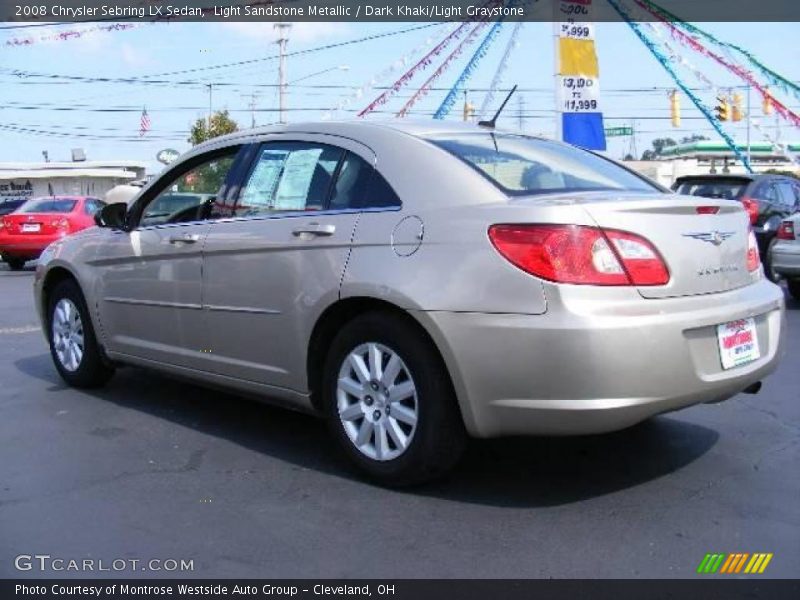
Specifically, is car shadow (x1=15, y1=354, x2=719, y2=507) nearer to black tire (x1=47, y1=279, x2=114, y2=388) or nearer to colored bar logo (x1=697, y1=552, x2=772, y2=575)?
black tire (x1=47, y1=279, x2=114, y2=388)

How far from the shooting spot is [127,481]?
3945 mm

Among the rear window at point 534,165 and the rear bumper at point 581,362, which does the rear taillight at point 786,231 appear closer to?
the rear window at point 534,165

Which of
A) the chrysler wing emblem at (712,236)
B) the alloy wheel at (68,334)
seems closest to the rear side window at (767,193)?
the chrysler wing emblem at (712,236)

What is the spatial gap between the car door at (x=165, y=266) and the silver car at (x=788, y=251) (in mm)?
6893

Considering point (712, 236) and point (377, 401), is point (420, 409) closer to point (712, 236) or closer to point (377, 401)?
point (377, 401)

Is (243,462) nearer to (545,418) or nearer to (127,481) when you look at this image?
(127,481)

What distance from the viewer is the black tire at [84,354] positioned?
559cm

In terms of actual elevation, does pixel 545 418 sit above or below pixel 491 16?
below

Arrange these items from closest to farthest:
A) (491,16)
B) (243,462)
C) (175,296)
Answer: (243,462), (175,296), (491,16)

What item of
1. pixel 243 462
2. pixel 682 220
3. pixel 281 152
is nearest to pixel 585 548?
pixel 682 220

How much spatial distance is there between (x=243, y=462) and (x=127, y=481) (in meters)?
0.56

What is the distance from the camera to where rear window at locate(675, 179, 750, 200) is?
1141 centimetres

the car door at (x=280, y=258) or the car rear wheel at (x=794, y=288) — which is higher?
the car door at (x=280, y=258)

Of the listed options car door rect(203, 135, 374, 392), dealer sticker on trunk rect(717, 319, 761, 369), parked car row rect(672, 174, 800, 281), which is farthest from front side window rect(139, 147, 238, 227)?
parked car row rect(672, 174, 800, 281)
